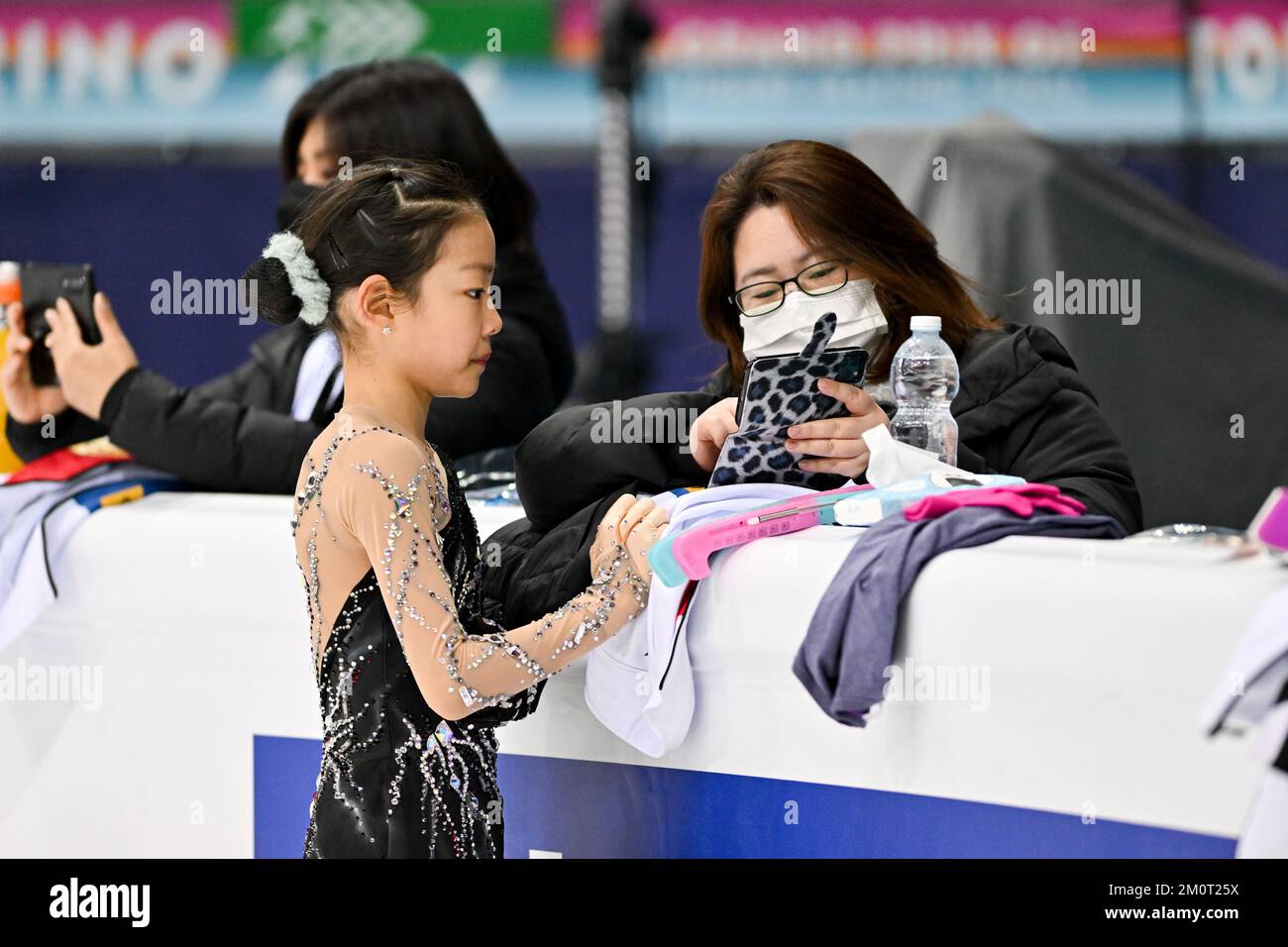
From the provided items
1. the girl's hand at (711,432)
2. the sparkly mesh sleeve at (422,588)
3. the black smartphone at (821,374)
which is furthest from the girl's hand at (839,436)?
the sparkly mesh sleeve at (422,588)

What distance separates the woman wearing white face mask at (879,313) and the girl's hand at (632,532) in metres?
0.18

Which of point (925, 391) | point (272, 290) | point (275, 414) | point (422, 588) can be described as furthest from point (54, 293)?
point (925, 391)

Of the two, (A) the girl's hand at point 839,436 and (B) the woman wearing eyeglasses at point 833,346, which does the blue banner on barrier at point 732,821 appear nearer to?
(B) the woman wearing eyeglasses at point 833,346

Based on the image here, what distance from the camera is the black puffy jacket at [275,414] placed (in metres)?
2.32

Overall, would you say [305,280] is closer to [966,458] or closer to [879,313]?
[879,313]

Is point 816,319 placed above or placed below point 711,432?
above

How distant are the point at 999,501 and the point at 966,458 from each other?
272 millimetres

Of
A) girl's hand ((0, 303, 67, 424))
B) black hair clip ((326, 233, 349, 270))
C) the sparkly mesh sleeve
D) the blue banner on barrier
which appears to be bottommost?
the blue banner on barrier

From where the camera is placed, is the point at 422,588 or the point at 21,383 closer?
the point at 422,588

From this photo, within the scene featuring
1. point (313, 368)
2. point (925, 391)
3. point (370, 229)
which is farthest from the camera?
point (313, 368)

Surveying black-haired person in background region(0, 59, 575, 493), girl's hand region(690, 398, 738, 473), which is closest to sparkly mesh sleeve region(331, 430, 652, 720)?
girl's hand region(690, 398, 738, 473)

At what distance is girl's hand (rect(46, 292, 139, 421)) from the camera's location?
2322mm

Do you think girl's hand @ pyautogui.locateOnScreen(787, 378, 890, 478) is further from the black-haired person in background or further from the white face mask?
the black-haired person in background

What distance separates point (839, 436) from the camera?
69.1 inches
